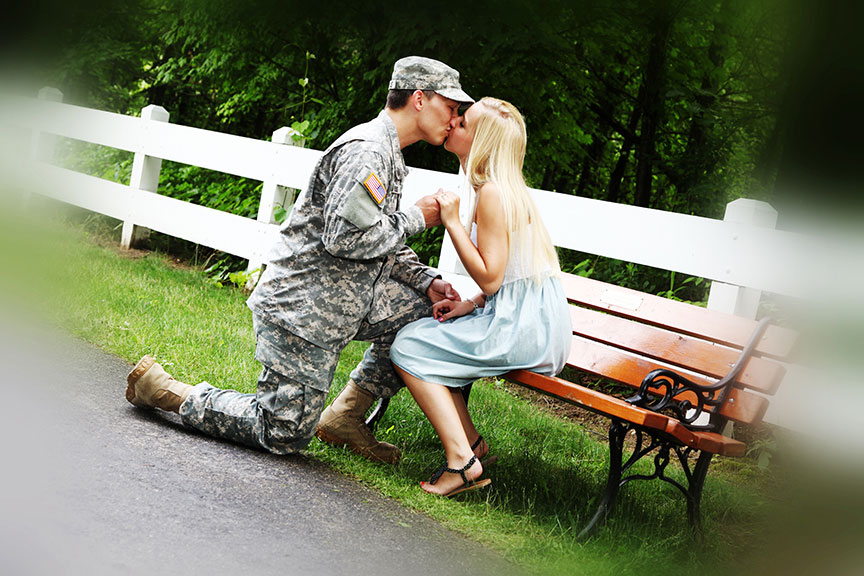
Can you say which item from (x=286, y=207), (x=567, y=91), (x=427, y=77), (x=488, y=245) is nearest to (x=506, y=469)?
(x=488, y=245)

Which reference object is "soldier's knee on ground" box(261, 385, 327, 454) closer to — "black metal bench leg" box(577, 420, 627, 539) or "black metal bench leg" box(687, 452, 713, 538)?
"black metal bench leg" box(577, 420, 627, 539)

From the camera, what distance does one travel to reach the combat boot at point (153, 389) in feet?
7.80

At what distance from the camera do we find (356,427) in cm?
261

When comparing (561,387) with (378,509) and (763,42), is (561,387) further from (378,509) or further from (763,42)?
(763,42)

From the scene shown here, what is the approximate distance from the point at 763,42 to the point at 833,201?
353mm

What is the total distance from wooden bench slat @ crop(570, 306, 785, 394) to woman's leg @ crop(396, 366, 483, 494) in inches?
28.0

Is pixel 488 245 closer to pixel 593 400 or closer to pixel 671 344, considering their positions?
pixel 593 400

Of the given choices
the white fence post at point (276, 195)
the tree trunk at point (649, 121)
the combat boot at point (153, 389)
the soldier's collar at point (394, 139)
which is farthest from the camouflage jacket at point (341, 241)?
the tree trunk at point (649, 121)

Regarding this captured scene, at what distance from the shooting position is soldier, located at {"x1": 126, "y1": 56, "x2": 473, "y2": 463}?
7.15 feet

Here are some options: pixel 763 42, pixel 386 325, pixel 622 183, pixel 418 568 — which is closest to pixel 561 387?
pixel 386 325

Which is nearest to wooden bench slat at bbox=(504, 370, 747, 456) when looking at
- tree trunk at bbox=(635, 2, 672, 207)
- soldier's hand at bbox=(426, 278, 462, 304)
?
soldier's hand at bbox=(426, 278, 462, 304)

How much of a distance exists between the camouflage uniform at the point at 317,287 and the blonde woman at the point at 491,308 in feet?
0.68

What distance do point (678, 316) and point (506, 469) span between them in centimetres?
78

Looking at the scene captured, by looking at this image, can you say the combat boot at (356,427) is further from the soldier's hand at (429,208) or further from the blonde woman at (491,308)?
the soldier's hand at (429,208)
